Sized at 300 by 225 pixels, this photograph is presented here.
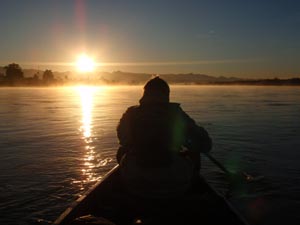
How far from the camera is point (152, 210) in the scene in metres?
6.84

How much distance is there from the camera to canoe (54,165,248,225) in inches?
255

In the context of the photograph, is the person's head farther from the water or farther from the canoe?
the water

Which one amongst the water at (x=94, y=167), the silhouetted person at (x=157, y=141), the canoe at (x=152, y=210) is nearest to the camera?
the silhouetted person at (x=157, y=141)

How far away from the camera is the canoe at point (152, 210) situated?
21.3ft

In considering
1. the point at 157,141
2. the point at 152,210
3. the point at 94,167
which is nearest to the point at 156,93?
the point at 157,141

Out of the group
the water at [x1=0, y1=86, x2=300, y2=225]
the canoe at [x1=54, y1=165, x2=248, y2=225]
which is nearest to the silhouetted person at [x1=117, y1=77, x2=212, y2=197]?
the canoe at [x1=54, y1=165, x2=248, y2=225]

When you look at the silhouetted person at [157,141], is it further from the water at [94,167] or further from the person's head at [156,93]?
the water at [94,167]

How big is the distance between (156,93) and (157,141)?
2.70ft

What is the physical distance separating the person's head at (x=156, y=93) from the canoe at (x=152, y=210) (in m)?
1.79

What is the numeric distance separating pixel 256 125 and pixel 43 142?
49.1ft

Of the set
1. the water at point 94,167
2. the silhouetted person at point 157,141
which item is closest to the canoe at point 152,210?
the silhouetted person at point 157,141

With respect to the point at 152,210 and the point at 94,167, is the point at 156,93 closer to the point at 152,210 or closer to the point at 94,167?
the point at 152,210

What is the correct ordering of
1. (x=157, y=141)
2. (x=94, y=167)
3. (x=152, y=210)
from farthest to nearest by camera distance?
(x=94, y=167) < (x=152, y=210) < (x=157, y=141)

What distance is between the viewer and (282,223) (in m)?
9.02
